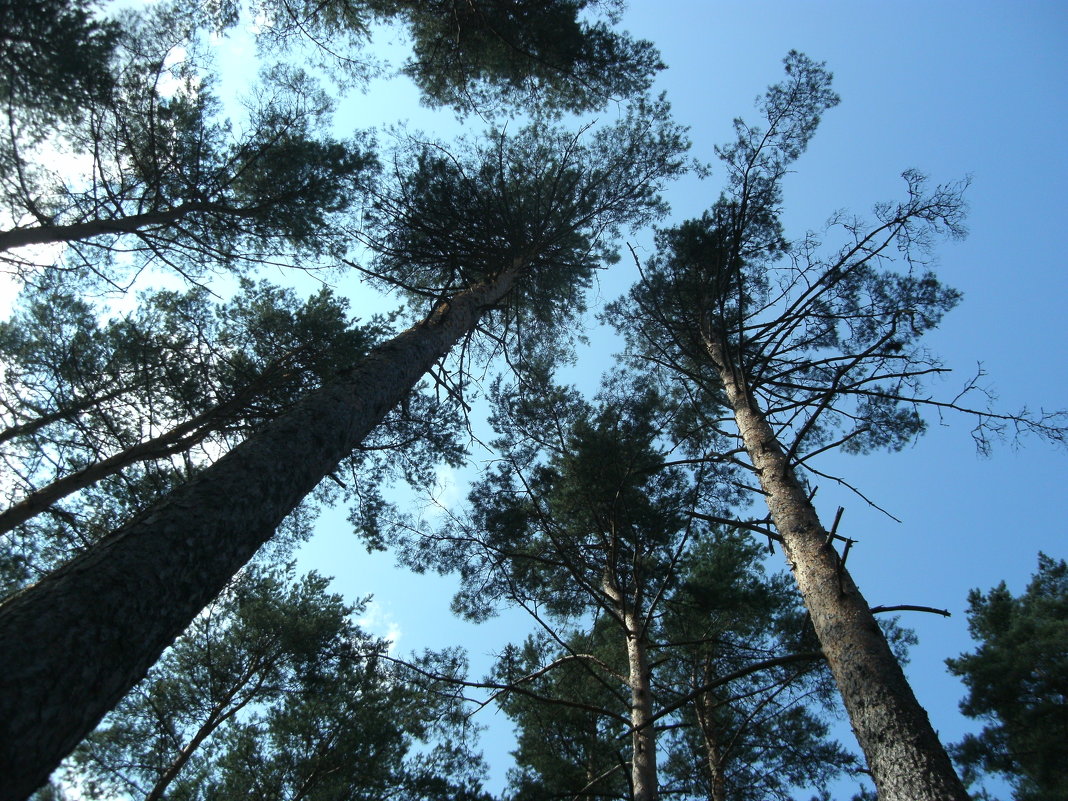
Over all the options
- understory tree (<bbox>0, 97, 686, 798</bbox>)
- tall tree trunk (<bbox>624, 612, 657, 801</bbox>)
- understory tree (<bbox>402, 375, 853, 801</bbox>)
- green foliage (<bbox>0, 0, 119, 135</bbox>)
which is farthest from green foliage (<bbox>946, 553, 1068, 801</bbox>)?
green foliage (<bbox>0, 0, 119, 135</bbox>)

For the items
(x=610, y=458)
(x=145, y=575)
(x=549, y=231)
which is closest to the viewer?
(x=145, y=575)

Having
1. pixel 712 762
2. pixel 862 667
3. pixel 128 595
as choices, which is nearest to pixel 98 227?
pixel 128 595

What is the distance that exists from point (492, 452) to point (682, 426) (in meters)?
2.78

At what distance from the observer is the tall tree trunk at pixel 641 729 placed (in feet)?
15.5

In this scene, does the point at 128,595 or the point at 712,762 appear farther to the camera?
the point at 712,762

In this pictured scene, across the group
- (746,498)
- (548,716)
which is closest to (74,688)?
(746,498)

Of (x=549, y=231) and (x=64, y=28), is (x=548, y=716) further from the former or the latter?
(x=64, y=28)

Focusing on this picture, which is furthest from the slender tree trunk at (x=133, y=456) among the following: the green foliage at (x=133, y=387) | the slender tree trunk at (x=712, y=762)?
the slender tree trunk at (x=712, y=762)

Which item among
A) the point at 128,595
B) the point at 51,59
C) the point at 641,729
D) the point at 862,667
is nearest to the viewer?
the point at 128,595

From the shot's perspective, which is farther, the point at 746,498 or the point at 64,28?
the point at 746,498

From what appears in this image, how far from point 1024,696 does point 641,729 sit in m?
9.69

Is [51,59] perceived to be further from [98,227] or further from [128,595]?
[128,595]

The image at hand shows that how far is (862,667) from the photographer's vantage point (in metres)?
3.05

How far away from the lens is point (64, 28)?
5.44 meters
